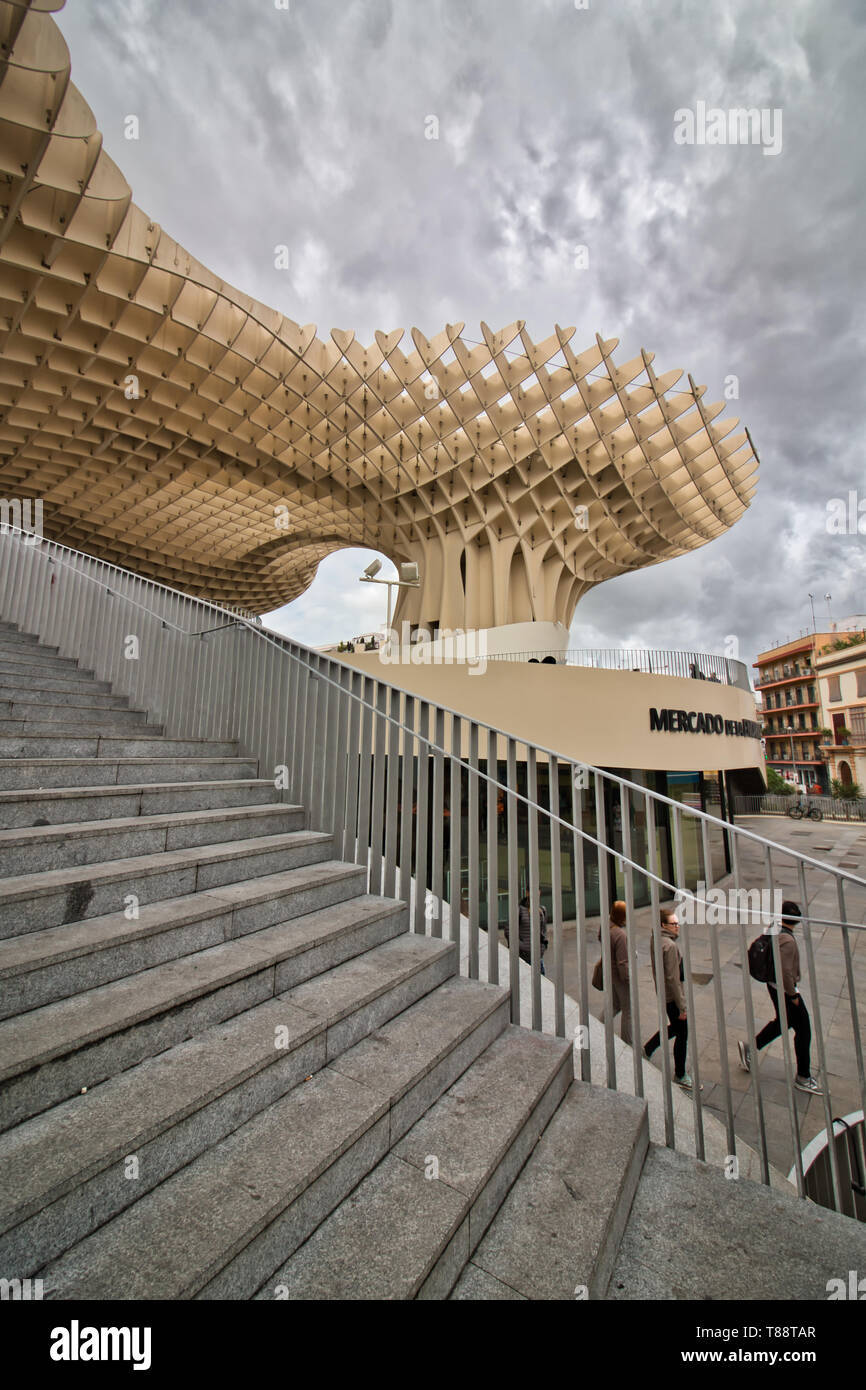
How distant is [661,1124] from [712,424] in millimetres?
24365

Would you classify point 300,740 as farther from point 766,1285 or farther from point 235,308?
point 235,308

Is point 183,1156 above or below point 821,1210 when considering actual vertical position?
above

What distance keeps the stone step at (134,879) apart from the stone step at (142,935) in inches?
1.9

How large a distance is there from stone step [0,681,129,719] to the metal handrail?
0.70 ft

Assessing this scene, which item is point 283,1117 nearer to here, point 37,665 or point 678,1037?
point 678,1037

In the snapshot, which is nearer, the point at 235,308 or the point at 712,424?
the point at 235,308

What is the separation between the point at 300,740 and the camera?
165 inches

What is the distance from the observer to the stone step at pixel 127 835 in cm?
249

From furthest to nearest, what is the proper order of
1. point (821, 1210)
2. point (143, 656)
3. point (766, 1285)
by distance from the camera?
point (143, 656) → point (821, 1210) → point (766, 1285)

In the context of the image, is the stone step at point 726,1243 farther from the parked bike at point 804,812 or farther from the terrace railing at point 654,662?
the parked bike at point 804,812

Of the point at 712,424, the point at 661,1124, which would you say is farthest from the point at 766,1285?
the point at 712,424

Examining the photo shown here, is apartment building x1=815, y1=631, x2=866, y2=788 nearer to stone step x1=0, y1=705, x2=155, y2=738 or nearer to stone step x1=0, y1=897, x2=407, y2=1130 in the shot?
stone step x1=0, y1=705, x2=155, y2=738

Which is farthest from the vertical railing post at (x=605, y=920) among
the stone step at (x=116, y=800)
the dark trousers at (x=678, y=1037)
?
the stone step at (x=116, y=800)

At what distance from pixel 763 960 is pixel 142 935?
14.5 ft
